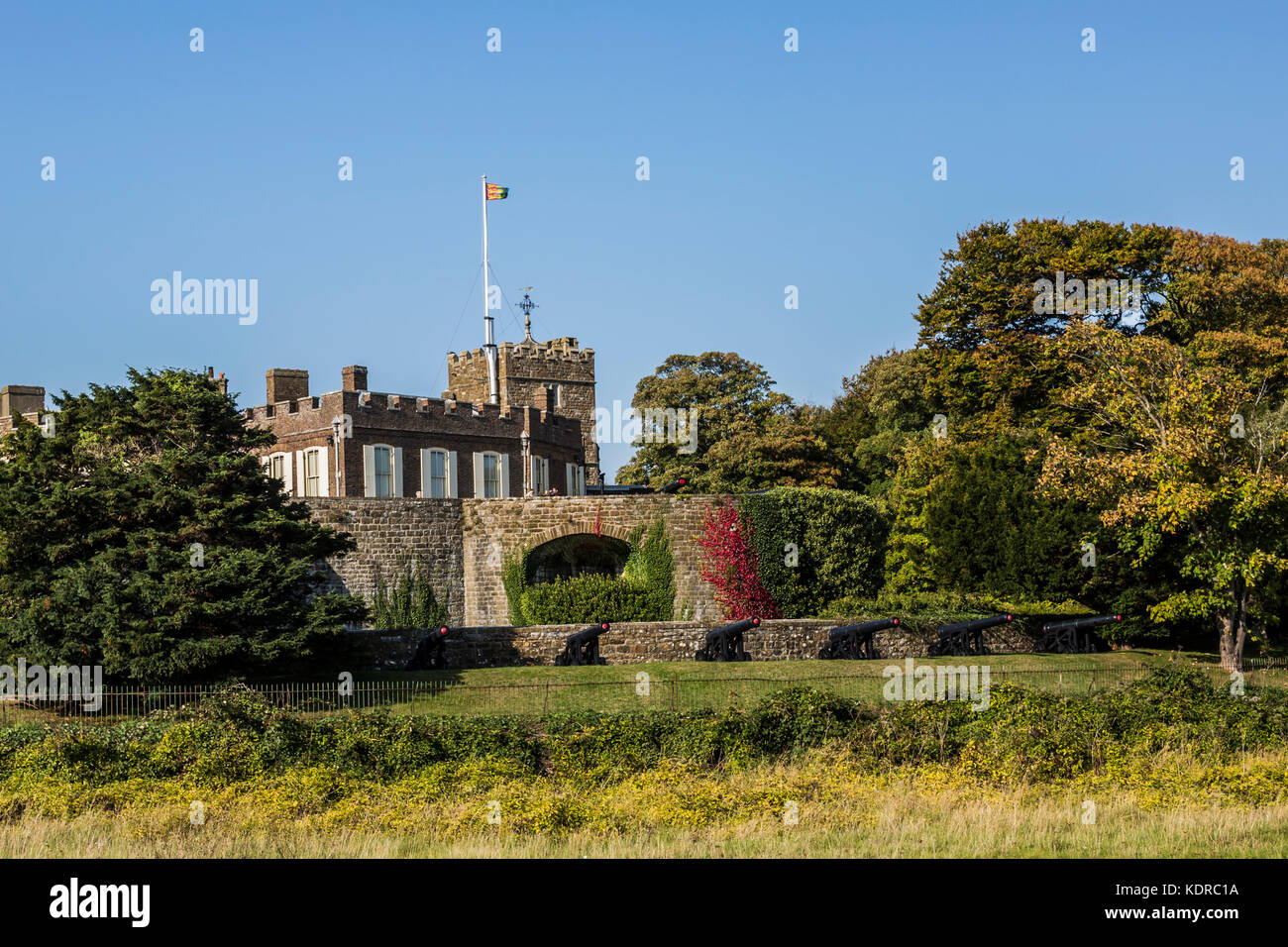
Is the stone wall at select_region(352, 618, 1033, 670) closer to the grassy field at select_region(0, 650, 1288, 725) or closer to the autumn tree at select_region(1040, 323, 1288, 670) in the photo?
the grassy field at select_region(0, 650, 1288, 725)

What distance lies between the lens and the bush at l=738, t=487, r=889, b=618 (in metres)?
33.2

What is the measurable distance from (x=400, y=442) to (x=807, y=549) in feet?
45.7

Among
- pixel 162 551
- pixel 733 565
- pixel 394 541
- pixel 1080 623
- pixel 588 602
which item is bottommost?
pixel 1080 623

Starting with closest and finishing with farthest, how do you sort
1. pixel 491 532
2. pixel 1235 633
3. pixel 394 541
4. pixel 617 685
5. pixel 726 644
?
pixel 617 685 < pixel 726 644 < pixel 1235 633 < pixel 394 541 < pixel 491 532

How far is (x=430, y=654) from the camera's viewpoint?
970 inches

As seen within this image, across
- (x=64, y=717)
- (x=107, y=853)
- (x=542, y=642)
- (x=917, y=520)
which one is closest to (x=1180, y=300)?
(x=917, y=520)

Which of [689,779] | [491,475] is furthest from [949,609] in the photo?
[491,475]

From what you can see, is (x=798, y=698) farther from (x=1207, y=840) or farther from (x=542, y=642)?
(x=542, y=642)

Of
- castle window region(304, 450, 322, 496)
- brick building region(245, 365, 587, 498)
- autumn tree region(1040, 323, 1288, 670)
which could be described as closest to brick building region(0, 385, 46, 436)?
brick building region(245, 365, 587, 498)

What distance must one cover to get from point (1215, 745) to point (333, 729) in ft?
38.1

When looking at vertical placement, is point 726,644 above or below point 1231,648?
above

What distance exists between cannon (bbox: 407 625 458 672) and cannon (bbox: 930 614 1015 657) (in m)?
9.74

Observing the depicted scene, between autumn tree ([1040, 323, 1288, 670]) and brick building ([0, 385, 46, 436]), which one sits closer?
autumn tree ([1040, 323, 1288, 670])

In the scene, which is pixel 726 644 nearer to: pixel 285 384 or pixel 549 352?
pixel 285 384
